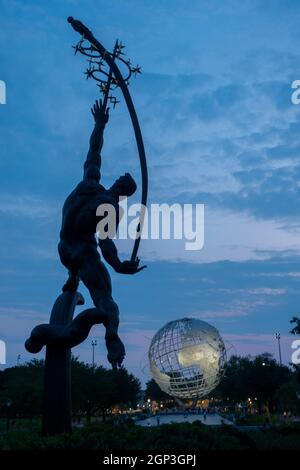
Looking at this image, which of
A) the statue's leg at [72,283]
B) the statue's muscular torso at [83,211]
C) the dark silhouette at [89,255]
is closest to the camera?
the dark silhouette at [89,255]

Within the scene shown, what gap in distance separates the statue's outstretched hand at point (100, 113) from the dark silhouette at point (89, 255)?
→ 0.8 inches

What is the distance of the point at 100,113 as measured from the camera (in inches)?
451

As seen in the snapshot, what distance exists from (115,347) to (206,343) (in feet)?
92.9

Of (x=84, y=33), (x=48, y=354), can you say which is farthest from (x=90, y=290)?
(x=84, y=33)

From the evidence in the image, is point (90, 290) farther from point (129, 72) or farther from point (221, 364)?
point (221, 364)

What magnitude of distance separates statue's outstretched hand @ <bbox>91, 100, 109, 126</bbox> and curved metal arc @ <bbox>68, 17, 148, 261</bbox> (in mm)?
522

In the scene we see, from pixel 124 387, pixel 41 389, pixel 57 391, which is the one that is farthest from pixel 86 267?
pixel 124 387

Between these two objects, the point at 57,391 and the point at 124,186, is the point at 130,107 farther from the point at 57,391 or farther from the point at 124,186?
the point at 57,391

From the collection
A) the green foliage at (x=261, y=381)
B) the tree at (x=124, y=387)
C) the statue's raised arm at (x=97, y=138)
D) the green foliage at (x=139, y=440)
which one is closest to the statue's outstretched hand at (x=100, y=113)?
the statue's raised arm at (x=97, y=138)

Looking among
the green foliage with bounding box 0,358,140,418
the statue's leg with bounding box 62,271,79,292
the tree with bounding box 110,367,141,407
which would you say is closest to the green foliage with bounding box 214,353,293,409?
the tree with bounding box 110,367,141,407

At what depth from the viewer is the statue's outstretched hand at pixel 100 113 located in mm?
11445

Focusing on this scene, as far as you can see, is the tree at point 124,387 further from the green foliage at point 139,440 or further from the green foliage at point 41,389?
the green foliage at point 139,440
